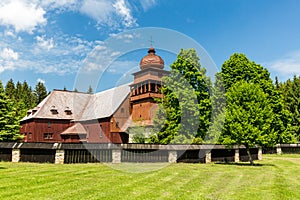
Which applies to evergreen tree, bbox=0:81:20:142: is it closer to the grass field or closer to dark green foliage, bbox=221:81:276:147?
the grass field

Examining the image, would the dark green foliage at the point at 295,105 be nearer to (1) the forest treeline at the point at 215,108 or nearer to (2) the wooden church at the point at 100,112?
(1) the forest treeline at the point at 215,108

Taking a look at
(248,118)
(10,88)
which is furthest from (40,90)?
(248,118)

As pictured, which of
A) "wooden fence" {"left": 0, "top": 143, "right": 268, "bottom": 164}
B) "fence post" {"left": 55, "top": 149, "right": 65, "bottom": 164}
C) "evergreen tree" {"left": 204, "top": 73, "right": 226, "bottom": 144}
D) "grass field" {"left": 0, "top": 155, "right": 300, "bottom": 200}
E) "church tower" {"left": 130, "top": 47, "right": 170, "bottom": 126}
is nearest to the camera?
"grass field" {"left": 0, "top": 155, "right": 300, "bottom": 200}

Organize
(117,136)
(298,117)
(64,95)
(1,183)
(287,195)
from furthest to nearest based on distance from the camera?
1. (64,95)
2. (298,117)
3. (117,136)
4. (1,183)
5. (287,195)

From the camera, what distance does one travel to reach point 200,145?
24.8 m

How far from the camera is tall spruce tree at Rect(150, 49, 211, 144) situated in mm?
28344

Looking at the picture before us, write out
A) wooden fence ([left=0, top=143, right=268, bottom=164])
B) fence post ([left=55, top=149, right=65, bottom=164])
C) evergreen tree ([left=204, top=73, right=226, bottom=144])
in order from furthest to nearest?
1. evergreen tree ([left=204, top=73, right=226, bottom=144])
2. wooden fence ([left=0, top=143, right=268, bottom=164])
3. fence post ([left=55, top=149, right=65, bottom=164])

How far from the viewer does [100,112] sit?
157 feet

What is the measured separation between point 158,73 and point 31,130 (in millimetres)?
24655

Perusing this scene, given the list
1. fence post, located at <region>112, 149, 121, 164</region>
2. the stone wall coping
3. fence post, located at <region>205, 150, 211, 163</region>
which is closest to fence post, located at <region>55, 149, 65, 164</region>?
the stone wall coping

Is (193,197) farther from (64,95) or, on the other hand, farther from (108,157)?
(64,95)

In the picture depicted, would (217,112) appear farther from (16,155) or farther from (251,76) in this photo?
(16,155)

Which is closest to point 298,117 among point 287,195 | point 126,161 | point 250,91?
point 250,91

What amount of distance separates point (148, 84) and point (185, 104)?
1279cm
